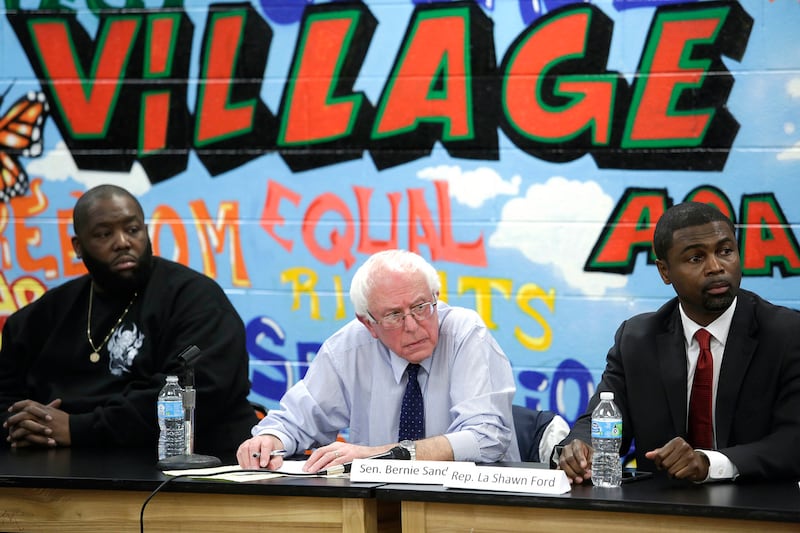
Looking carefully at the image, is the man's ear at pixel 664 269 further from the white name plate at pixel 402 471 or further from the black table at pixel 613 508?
the white name plate at pixel 402 471

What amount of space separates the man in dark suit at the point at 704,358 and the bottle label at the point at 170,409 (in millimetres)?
1076

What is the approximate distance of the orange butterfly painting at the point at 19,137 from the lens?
515cm

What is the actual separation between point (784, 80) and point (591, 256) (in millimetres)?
961

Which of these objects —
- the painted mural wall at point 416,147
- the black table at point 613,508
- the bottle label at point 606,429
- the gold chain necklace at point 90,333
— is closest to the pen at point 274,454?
the black table at point 613,508

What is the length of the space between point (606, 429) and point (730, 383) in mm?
443

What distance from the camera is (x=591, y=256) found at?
453 centimetres

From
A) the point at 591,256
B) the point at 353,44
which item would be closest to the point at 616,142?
the point at 591,256

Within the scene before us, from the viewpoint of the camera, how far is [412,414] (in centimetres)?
336

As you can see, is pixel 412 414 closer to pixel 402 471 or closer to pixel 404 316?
pixel 404 316

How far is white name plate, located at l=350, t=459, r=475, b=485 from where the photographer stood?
2732mm

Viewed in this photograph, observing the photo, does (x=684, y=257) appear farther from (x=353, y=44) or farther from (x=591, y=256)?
(x=353, y=44)

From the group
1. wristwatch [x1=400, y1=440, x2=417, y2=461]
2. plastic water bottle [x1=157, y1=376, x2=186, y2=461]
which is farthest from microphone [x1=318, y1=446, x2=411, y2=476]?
plastic water bottle [x1=157, y1=376, x2=186, y2=461]

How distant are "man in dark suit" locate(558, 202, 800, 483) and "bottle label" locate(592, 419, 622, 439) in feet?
0.30

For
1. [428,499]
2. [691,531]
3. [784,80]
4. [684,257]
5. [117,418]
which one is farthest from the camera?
[784,80]
